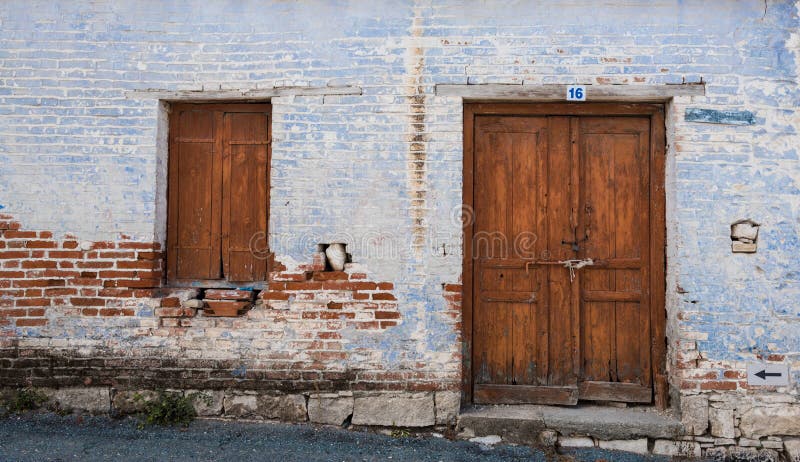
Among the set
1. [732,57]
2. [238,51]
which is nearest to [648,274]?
[732,57]

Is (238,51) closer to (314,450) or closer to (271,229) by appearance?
(271,229)

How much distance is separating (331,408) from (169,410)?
3.96 feet

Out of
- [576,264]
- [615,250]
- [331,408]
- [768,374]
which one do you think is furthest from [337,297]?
[768,374]

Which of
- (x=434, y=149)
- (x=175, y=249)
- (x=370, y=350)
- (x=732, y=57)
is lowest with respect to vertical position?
(x=370, y=350)

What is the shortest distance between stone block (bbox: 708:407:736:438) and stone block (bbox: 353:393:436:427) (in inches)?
79.5

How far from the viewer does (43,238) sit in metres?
4.29

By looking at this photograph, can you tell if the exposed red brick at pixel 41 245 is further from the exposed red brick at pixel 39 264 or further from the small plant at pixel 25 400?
the small plant at pixel 25 400

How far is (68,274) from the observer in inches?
169

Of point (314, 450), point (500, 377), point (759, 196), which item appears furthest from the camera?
point (500, 377)

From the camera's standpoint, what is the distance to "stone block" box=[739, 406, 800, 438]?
401cm

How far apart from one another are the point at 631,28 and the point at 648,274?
6.14ft

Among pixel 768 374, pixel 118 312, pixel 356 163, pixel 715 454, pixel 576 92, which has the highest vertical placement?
pixel 576 92

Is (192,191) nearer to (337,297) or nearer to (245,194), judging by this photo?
(245,194)

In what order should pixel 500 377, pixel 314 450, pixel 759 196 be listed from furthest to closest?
pixel 500 377 → pixel 759 196 → pixel 314 450
